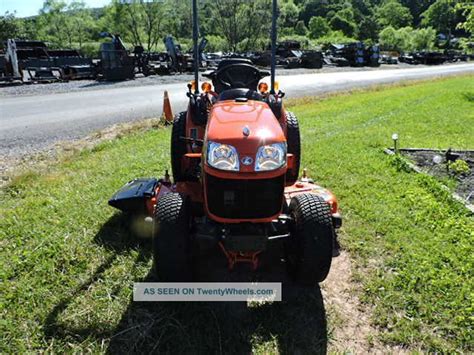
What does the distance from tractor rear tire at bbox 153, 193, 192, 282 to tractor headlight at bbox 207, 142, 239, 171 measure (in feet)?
1.44

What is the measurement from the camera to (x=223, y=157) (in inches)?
105

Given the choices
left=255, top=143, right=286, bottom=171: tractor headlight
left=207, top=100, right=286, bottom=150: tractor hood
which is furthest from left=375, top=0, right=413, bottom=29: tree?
left=255, top=143, right=286, bottom=171: tractor headlight

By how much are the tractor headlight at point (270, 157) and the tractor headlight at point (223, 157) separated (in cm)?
15

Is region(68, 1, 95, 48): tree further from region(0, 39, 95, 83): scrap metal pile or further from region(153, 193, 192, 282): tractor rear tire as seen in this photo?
region(153, 193, 192, 282): tractor rear tire

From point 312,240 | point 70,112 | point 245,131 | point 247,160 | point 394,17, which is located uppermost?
point 394,17

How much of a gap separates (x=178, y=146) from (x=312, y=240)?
211 centimetres

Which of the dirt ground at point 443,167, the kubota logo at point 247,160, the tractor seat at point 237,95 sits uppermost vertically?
the tractor seat at point 237,95

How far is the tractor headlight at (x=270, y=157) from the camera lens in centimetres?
267

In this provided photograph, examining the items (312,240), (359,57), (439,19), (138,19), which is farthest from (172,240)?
(439,19)

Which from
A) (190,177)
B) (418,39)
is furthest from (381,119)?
(418,39)

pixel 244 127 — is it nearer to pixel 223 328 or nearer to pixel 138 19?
pixel 223 328

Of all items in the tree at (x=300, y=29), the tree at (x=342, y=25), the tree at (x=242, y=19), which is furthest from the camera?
the tree at (x=342, y=25)

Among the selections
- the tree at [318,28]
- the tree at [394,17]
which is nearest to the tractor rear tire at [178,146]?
the tree at [318,28]

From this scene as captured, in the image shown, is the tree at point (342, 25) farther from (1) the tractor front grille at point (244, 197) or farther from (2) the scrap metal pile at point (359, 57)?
(1) the tractor front grille at point (244, 197)
